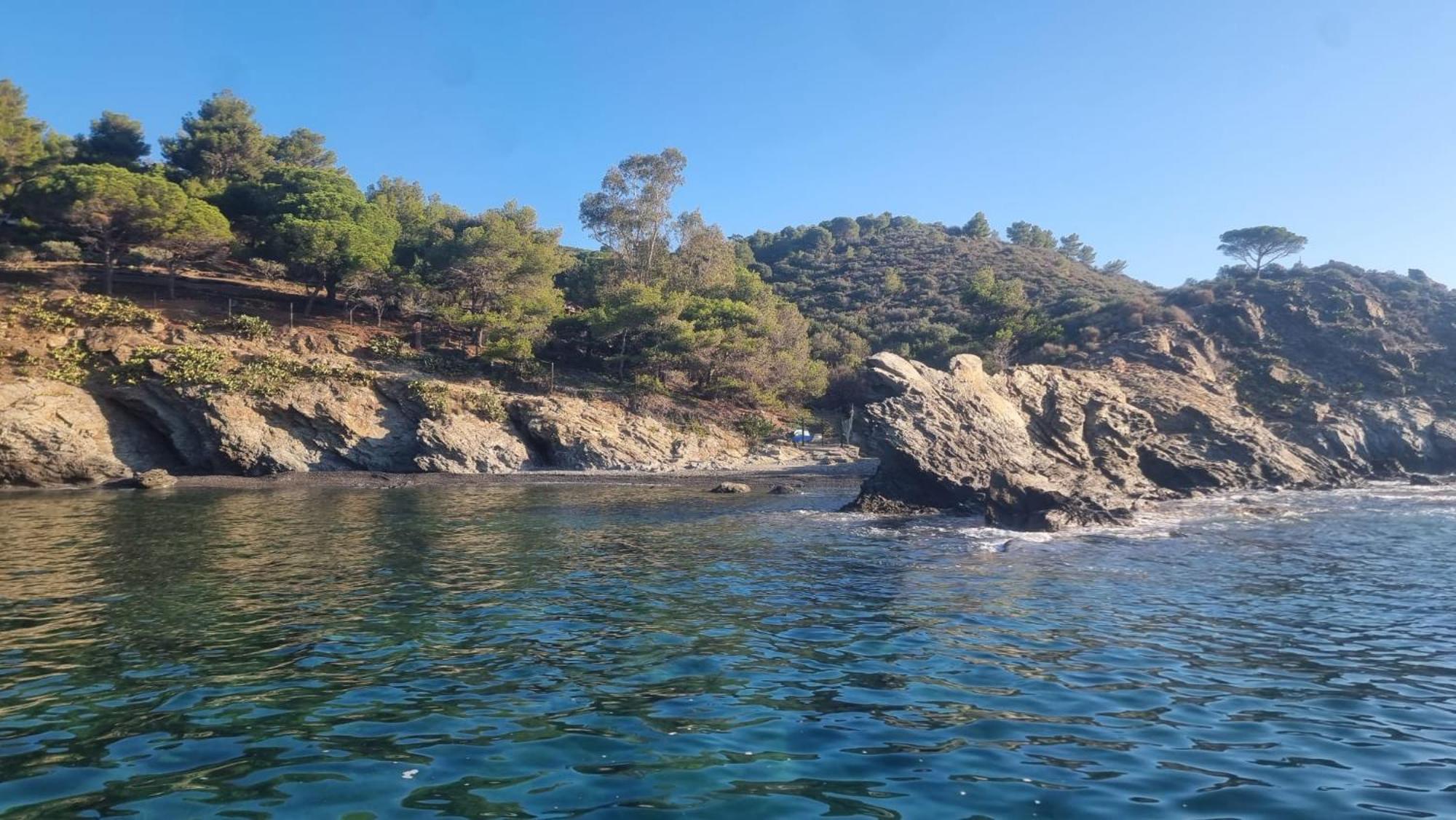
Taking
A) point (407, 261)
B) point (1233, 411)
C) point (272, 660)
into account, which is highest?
point (407, 261)

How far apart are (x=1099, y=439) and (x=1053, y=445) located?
8.36 feet

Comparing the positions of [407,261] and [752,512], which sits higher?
[407,261]

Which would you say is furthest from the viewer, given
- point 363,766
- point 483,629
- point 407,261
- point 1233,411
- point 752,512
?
point 407,261

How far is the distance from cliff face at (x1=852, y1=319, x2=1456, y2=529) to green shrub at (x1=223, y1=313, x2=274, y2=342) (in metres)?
32.9

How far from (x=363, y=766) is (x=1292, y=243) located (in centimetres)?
8852

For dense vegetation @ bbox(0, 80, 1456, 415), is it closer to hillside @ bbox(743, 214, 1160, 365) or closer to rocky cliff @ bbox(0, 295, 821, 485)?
hillside @ bbox(743, 214, 1160, 365)

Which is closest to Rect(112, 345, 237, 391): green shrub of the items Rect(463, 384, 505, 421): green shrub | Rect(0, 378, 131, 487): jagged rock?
Rect(0, 378, 131, 487): jagged rock

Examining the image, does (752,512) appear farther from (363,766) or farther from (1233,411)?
(1233,411)

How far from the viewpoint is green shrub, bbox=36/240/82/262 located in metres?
43.9

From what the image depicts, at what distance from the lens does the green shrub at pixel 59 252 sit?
144 ft

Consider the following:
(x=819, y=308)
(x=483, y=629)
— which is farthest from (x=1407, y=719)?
(x=819, y=308)

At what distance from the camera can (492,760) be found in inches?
280

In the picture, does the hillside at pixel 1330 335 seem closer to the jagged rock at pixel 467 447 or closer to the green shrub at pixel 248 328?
the jagged rock at pixel 467 447

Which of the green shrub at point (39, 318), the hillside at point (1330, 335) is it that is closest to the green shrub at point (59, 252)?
the green shrub at point (39, 318)
